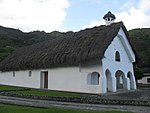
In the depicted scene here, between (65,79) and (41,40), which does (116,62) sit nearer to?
(65,79)

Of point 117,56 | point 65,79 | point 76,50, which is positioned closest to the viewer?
point 76,50

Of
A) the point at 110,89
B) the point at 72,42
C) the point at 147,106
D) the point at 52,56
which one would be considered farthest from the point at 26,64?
the point at 147,106

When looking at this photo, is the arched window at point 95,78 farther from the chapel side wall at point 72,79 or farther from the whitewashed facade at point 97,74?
the chapel side wall at point 72,79

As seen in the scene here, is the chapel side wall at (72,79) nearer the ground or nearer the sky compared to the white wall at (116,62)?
nearer the ground

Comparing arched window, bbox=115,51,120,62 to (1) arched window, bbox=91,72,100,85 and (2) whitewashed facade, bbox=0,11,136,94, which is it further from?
(1) arched window, bbox=91,72,100,85

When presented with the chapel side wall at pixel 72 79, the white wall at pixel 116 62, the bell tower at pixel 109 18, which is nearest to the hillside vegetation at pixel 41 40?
the white wall at pixel 116 62

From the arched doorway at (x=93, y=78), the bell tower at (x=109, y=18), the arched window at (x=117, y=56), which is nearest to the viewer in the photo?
the arched doorway at (x=93, y=78)

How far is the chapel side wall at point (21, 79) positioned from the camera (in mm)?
29106

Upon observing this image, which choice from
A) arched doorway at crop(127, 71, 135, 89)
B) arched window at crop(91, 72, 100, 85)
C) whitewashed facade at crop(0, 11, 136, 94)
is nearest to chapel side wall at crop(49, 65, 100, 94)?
whitewashed facade at crop(0, 11, 136, 94)

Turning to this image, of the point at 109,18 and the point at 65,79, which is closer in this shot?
the point at 65,79

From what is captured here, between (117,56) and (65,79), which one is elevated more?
(117,56)

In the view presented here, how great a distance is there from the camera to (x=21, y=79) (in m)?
31.8

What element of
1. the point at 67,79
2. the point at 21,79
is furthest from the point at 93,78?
the point at 21,79

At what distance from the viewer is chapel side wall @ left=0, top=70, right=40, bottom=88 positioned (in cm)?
2911
